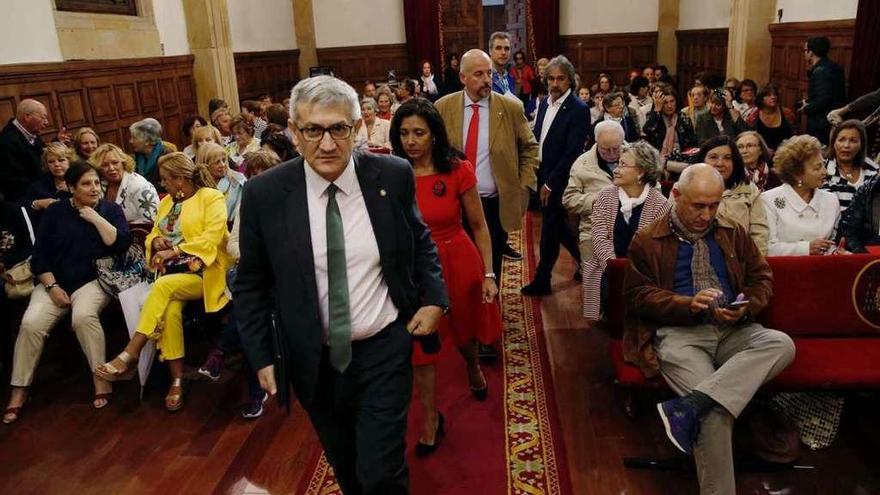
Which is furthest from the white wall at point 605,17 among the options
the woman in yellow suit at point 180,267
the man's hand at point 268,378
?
the man's hand at point 268,378

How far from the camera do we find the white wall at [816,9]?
7.06 m

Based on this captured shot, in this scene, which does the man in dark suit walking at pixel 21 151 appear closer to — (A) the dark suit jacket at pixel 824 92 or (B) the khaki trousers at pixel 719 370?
(B) the khaki trousers at pixel 719 370

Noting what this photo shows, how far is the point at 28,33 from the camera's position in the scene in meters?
6.25

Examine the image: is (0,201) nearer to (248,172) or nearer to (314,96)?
(248,172)

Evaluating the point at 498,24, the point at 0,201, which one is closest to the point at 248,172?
the point at 0,201

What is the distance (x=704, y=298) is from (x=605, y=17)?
12.0 metres

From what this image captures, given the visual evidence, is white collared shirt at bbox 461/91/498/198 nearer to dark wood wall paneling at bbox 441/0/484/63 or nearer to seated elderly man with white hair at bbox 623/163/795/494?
seated elderly man with white hair at bbox 623/163/795/494

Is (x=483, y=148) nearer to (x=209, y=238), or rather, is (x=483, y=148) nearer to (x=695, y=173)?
(x=695, y=173)

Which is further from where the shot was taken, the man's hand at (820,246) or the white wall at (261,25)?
the white wall at (261,25)

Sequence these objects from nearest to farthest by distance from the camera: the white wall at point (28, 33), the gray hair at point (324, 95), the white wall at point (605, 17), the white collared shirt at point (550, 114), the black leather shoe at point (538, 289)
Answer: the gray hair at point (324, 95) < the white collared shirt at point (550, 114) < the black leather shoe at point (538, 289) < the white wall at point (28, 33) < the white wall at point (605, 17)

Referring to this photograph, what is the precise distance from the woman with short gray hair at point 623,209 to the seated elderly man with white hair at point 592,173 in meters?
0.46

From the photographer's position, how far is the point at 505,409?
11.7 ft

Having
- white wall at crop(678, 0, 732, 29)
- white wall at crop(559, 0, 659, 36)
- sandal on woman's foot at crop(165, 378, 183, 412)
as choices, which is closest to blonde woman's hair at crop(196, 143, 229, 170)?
sandal on woman's foot at crop(165, 378, 183, 412)

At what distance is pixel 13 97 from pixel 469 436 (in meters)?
5.22
